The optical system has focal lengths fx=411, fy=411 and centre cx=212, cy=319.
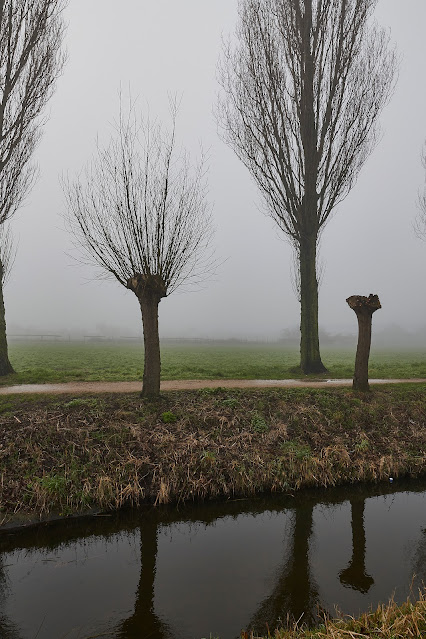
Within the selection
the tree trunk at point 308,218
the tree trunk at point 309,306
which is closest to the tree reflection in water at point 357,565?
the tree trunk at point 309,306

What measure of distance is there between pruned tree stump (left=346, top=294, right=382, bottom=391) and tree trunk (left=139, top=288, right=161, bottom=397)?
19.2ft

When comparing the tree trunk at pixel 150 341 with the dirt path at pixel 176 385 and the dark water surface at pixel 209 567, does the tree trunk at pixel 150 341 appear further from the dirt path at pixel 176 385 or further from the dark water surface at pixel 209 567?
the dark water surface at pixel 209 567

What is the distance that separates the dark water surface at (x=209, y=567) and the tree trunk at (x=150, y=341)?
3624 millimetres

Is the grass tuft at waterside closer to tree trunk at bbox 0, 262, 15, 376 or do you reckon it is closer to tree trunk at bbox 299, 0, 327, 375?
tree trunk at bbox 299, 0, 327, 375

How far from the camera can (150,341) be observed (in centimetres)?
1049

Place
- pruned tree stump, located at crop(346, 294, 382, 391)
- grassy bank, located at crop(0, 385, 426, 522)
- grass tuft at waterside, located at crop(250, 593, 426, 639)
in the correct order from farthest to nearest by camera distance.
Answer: pruned tree stump, located at crop(346, 294, 382, 391), grassy bank, located at crop(0, 385, 426, 522), grass tuft at waterside, located at crop(250, 593, 426, 639)

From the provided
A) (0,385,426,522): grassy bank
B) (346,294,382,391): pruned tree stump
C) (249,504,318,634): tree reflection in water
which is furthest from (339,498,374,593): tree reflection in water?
(346,294,382,391): pruned tree stump

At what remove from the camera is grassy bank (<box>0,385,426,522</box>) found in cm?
745

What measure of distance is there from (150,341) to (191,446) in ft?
10.2

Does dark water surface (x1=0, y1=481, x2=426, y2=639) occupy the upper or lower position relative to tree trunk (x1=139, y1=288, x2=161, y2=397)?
lower

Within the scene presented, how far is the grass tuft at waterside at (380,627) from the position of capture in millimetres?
3525

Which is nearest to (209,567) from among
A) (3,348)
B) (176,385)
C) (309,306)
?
(176,385)

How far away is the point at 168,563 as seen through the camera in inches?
227

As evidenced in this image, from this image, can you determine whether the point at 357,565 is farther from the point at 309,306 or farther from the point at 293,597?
the point at 309,306
